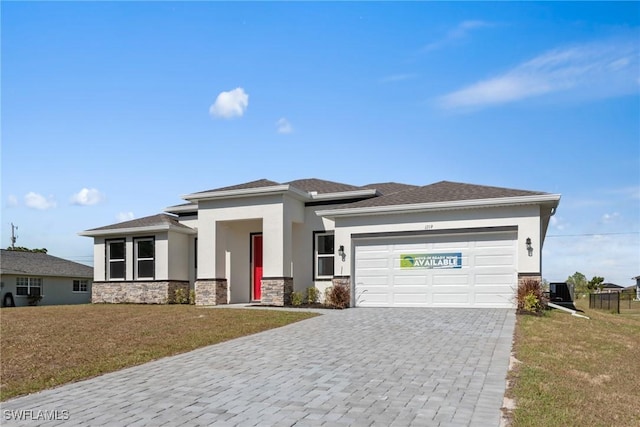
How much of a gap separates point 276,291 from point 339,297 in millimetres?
2587

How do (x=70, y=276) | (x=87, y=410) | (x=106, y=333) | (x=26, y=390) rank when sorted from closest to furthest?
(x=87, y=410) → (x=26, y=390) → (x=106, y=333) → (x=70, y=276)

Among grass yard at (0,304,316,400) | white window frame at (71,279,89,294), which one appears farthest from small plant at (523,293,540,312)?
white window frame at (71,279,89,294)

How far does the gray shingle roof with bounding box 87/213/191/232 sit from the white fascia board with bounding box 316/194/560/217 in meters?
7.56

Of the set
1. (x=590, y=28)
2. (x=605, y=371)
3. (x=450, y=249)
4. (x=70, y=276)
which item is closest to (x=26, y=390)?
(x=605, y=371)

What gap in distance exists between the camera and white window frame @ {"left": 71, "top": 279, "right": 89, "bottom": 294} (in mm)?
35875

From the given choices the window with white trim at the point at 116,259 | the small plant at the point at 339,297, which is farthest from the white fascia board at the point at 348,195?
the window with white trim at the point at 116,259

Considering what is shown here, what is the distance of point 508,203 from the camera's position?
16.3m

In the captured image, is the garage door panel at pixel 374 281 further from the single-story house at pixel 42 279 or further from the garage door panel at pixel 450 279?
the single-story house at pixel 42 279

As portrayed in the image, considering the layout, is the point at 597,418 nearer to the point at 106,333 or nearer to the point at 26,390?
the point at 26,390

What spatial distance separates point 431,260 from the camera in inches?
681

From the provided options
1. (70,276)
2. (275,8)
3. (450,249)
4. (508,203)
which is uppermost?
(275,8)

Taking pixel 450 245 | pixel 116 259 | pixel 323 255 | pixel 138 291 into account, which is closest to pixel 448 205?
pixel 450 245

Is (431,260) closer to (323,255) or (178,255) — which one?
(323,255)

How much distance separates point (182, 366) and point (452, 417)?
190 inches
